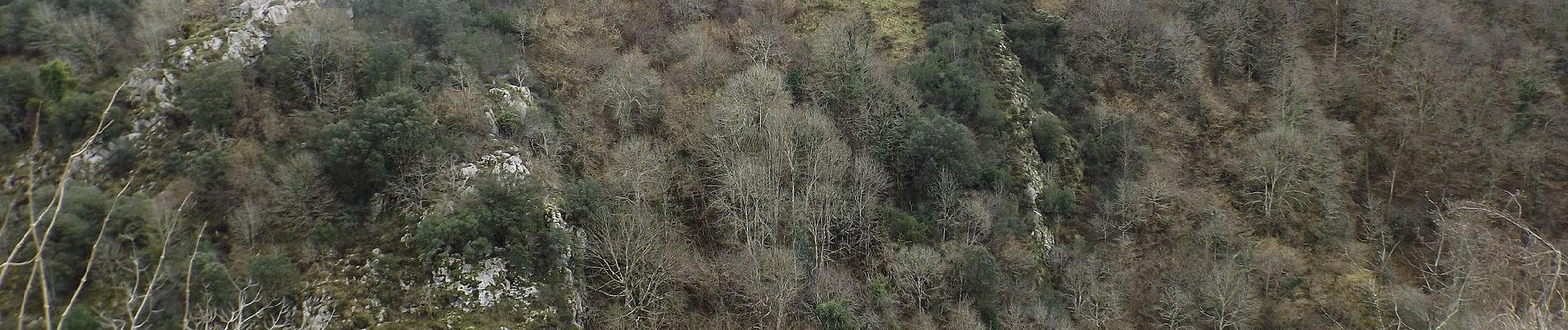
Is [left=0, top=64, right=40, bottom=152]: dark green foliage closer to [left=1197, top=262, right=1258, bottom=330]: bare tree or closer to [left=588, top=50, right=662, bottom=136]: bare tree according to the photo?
[left=588, top=50, right=662, bottom=136]: bare tree

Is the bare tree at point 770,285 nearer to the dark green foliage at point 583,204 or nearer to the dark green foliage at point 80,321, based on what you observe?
the dark green foliage at point 583,204

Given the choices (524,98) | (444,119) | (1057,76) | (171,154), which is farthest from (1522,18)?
(171,154)

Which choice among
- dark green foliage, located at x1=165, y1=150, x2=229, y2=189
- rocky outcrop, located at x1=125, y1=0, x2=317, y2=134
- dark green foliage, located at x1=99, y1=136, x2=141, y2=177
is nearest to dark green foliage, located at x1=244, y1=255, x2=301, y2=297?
dark green foliage, located at x1=165, y1=150, x2=229, y2=189

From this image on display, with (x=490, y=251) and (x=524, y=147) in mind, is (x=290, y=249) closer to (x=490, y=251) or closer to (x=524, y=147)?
(x=490, y=251)

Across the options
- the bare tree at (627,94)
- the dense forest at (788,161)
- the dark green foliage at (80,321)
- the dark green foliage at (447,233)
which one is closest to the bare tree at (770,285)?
the dense forest at (788,161)

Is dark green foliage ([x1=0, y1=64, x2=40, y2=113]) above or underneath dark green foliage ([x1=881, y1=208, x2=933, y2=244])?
above

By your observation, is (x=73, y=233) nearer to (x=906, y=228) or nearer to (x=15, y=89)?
(x=15, y=89)
